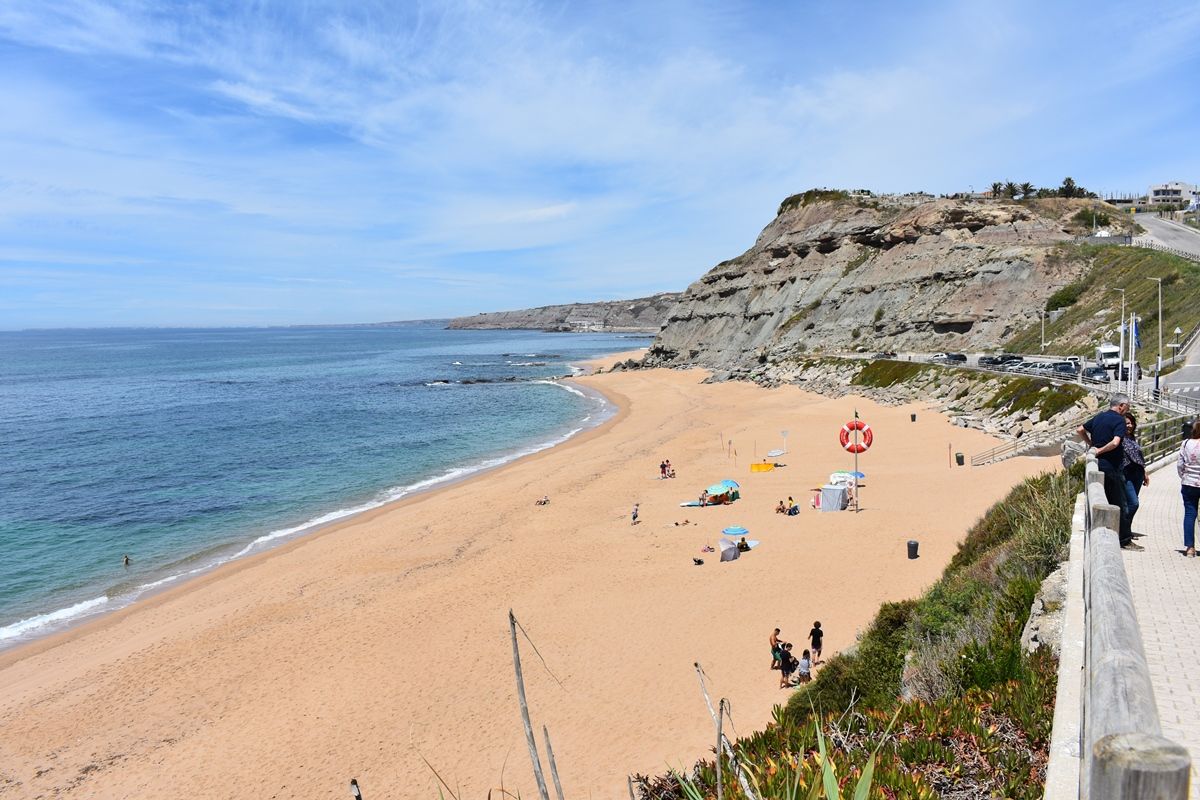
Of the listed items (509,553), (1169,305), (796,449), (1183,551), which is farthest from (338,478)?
(1169,305)

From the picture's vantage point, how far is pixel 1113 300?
1882 inches

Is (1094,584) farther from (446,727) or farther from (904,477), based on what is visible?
(904,477)

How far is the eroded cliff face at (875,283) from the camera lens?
5847 centimetres

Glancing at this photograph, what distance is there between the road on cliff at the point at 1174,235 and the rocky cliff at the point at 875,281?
6701mm

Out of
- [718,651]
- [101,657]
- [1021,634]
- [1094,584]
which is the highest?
[1094,584]

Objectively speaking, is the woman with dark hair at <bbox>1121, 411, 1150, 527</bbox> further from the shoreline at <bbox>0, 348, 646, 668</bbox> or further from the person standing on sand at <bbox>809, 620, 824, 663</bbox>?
the shoreline at <bbox>0, 348, 646, 668</bbox>

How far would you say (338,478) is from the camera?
37.0 m

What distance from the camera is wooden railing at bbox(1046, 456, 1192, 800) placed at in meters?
2.01

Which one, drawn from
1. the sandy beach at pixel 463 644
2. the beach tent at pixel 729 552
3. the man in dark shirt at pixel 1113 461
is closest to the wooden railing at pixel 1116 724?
the man in dark shirt at pixel 1113 461

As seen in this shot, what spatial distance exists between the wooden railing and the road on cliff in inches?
2459

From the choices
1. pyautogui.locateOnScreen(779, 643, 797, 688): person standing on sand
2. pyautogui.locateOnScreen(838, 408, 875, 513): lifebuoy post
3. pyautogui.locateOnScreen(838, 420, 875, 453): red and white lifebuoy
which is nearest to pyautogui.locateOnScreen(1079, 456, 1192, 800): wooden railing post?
pyautogui.locateOnScreen(779, 643, 797, 688): person standing on sand

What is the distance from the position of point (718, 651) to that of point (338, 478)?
27.5 m

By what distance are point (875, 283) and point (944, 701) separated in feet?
233

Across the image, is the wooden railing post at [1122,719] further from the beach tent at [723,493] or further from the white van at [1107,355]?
the white van at [1107,355]
